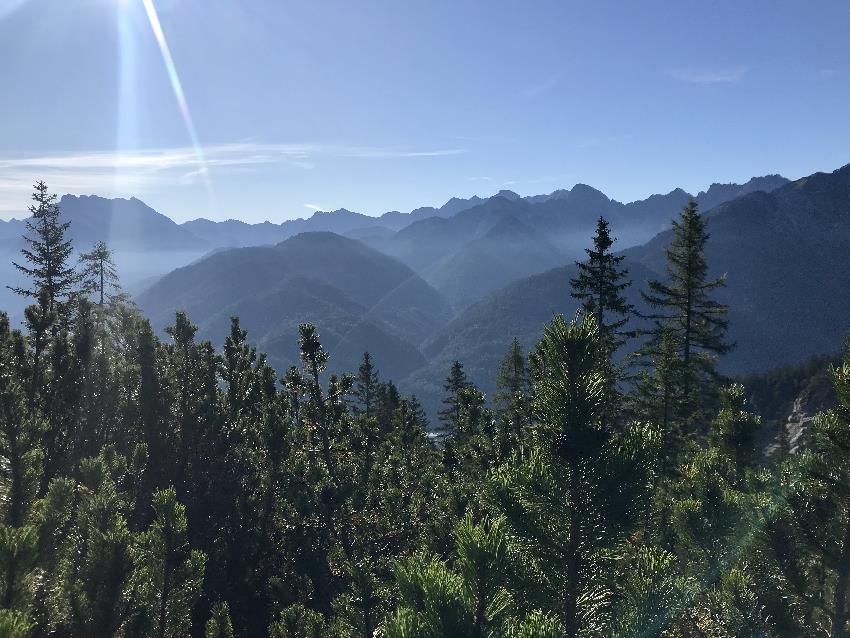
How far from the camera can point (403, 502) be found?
21422 millimetres

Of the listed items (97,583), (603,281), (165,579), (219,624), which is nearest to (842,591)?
(219,624)

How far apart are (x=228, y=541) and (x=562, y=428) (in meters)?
14.8

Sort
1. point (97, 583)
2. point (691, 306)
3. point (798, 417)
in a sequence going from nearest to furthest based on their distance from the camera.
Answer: point (97, 583) → point (691, 306) → point (798, 417)

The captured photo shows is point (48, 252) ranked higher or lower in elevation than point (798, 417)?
higher

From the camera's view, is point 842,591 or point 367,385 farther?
point 367,385

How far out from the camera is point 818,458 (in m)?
10.1

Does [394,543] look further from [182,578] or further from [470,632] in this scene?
[470,632]

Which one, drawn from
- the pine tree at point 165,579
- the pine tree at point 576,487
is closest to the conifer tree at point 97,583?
the pine tree at point 165,579

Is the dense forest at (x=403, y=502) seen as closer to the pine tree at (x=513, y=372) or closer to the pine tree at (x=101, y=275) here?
the pine tree at (x=513, y=372)

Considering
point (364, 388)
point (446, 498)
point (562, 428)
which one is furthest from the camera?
point (364, 388)

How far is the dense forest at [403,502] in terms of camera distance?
5.25 m

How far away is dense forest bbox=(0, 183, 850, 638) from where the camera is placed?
5.25 metres

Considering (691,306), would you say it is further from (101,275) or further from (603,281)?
(101,275)

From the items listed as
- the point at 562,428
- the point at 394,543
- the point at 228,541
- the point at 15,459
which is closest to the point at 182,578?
the point at 15,459
